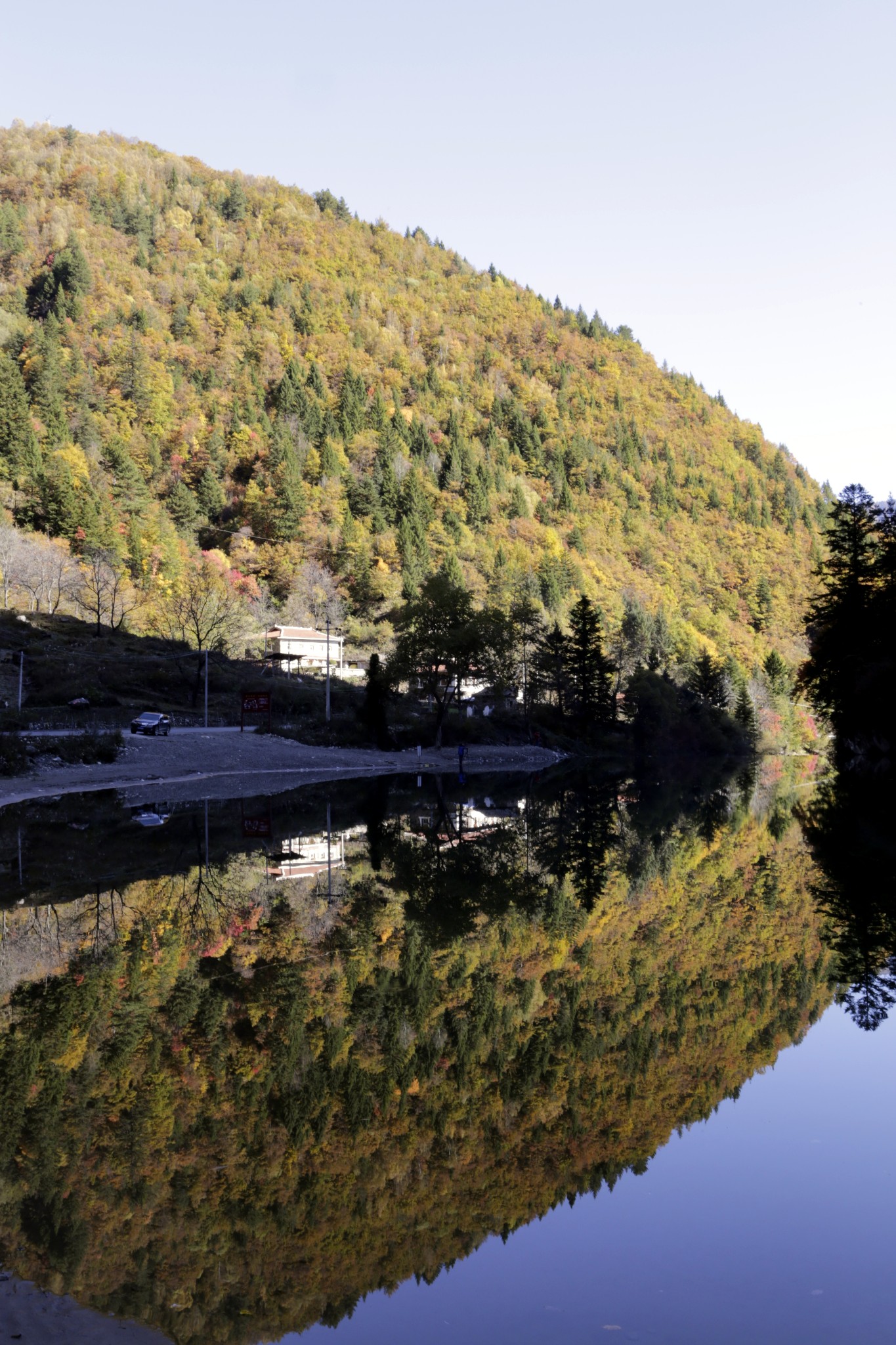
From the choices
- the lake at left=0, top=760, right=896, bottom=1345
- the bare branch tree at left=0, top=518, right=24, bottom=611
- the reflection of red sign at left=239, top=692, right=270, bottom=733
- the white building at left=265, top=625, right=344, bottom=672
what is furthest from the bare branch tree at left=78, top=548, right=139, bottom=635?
the lake at left=0, top=760, right=896, bottom=1345

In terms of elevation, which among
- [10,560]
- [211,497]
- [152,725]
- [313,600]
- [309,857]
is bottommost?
[309,857]

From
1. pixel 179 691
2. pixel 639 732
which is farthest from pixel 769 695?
pixel 179 691

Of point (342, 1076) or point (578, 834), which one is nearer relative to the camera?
point (342, 1076)

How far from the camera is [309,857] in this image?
20719 mm

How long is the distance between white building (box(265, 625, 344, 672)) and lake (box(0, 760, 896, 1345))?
7629 centimetres

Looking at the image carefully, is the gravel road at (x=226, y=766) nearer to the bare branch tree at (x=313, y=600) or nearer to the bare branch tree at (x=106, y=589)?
the bare branch tree at (x=106, y=589)

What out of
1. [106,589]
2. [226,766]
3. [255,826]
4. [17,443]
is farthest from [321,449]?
[255,826]

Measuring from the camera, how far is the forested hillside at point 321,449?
362 ft

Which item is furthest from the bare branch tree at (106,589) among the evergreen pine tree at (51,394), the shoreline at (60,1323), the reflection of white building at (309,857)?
the shoreline at (60,1323)

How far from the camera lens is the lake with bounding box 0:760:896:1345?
5.45 meters

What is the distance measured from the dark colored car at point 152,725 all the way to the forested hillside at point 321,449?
4107 cm

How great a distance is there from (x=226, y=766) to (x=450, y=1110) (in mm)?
38566

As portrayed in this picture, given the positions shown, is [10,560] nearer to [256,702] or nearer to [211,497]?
[256,702]

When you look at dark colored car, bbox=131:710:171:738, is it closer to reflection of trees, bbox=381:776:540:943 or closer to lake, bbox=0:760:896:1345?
reflection of trees, bbox=381:776:540:943
